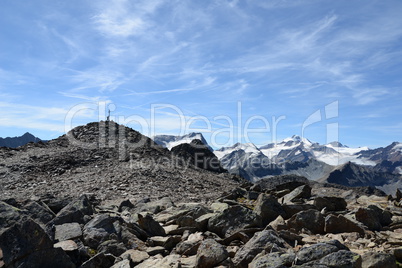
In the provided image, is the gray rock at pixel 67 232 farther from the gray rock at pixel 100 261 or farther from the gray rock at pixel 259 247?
the gray rock at pixel 259 247

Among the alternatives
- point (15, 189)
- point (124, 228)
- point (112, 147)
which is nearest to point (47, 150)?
point (112, 147)

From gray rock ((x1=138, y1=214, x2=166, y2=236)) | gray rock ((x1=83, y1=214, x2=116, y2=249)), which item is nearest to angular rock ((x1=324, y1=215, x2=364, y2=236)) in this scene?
gray rock ((x1=138, y1=214, x2=166, y2=236))

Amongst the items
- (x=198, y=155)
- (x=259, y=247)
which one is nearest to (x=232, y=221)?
(x=259, y=247)

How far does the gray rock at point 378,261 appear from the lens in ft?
27.9

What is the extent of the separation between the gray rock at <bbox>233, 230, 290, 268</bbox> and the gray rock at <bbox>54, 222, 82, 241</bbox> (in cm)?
574

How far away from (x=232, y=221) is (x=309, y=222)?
117 inches

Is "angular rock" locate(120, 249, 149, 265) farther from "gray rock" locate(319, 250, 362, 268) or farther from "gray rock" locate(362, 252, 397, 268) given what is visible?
"gray rock" locate(362, 252, 397, 268)

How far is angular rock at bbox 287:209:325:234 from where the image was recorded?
12.8 m

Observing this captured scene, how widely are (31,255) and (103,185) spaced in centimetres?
2223

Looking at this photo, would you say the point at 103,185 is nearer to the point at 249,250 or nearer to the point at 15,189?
the point at 15,189

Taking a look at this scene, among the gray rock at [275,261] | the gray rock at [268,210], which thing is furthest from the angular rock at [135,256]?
the gray rock at [268,210]

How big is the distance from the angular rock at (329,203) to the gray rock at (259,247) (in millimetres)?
5948

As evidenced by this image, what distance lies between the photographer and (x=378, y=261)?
8523 mm

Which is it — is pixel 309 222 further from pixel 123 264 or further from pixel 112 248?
pixel 112 248
